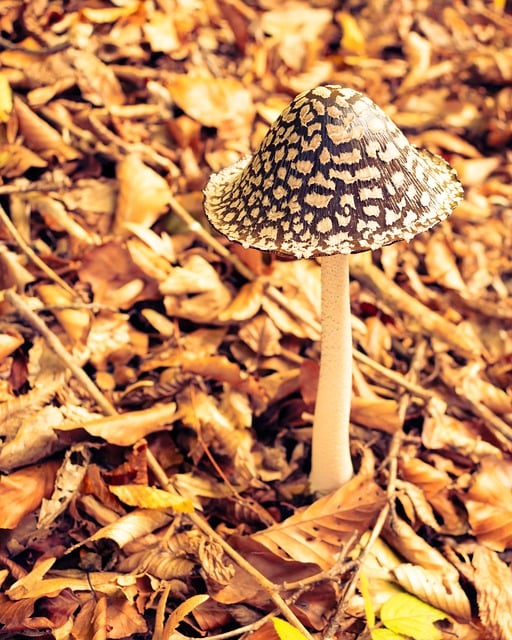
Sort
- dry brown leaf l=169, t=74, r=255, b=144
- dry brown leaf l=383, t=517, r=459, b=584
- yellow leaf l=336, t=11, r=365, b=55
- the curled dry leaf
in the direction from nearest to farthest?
the curled dry leaf
dry brown leaf l=383, t=517, r=459, b=584
dry brown leaf l=169, t=74, r=255, b=144
yellow leaf l=336, t=11, r=365, b=55

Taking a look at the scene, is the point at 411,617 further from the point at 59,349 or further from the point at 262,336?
the point at 59,349

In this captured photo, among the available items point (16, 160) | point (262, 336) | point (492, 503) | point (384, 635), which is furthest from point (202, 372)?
point (16, 160)

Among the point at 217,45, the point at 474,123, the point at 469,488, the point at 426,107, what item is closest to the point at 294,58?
the point at 217,45

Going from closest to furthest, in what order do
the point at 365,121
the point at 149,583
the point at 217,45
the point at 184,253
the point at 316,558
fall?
Result: the point at 365,121, the point at 149,583, the point at 316,558, the point at 184,253, the point at 217,45

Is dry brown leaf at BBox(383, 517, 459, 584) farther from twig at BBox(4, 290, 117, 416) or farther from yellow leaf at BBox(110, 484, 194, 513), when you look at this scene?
twig at BBox(4, 290, 117, 416)

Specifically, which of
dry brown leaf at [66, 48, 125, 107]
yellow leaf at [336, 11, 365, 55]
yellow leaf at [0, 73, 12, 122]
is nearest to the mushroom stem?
yellow leaf at [0, 73, 12, 122]

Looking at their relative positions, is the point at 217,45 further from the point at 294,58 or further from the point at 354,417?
the point at 354,417
